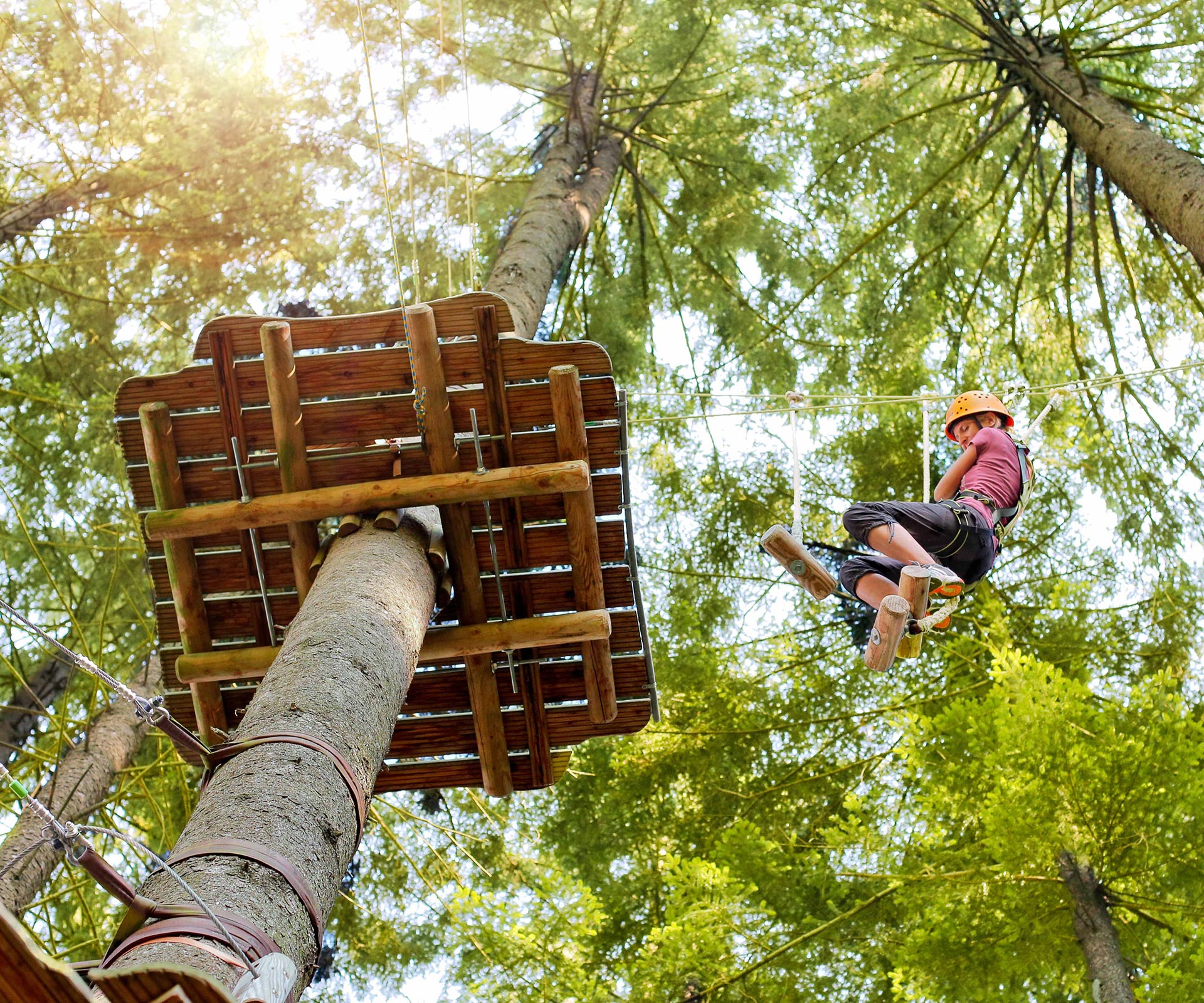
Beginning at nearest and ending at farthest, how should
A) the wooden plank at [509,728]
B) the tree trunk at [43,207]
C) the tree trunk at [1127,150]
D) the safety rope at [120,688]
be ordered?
the safety rope at [120,688] < the wooden plank at [509,728] < the tree trunk at [1127,150] < the tree trunk at [43,207]

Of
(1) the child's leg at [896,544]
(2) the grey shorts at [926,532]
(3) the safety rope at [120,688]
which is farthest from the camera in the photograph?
(2) the grey shorts at [926,532]

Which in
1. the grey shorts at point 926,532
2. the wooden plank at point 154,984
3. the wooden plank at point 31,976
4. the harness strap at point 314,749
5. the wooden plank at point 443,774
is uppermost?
the grey shorts at point 926,532

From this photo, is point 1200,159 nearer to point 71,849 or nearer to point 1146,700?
point 1146,700

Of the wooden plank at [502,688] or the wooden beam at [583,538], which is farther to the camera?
the wooden plank at [502,688]

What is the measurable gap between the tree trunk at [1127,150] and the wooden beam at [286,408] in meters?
4.73

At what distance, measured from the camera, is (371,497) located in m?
4.08

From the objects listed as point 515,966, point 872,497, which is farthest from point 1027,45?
point 515,966

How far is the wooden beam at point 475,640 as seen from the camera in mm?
4402

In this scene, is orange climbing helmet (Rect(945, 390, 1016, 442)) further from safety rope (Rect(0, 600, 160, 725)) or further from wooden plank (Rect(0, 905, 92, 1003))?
wooden plank (Rect(0, 905, 92, 1003))

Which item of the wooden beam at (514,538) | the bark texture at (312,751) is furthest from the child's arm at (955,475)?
the bark texture at (312,751)

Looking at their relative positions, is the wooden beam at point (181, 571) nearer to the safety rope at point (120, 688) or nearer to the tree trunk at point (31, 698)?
the safety rope at point (120, 688)

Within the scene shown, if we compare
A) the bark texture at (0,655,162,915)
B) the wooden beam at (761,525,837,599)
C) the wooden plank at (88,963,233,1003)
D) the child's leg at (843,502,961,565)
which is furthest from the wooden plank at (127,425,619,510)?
the wooden plank at (88,963,233,1003)

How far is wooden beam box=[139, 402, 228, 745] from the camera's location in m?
4.16

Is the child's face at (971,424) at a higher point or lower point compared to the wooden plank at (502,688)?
higher
